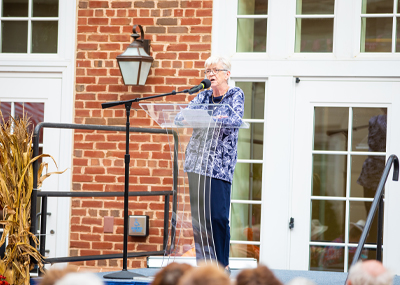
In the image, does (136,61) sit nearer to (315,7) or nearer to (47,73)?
(47,73)

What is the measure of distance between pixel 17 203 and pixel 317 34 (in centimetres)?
271

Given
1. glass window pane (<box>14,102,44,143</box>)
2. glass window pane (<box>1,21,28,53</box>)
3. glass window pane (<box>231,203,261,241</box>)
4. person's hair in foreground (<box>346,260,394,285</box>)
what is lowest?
glass window pane (<box>231,203,261,241</box>)

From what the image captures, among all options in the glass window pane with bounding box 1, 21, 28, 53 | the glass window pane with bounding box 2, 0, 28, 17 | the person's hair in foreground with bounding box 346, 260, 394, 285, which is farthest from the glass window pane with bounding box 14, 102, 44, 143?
the person's hair in foreground with bounding box 346, 260, 394, 285

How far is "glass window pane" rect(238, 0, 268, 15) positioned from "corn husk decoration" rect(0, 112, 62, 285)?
214 centimetres

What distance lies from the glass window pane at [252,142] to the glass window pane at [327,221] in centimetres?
62

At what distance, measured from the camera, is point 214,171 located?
3.13m

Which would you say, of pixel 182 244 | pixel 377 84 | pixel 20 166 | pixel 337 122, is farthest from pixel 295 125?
pixel 20 166

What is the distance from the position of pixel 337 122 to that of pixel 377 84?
438 millimetres

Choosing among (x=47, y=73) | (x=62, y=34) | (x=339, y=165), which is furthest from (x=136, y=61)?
(x=339, y=165)

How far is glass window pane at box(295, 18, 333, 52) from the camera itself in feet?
15.4

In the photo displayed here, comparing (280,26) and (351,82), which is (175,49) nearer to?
(280,26)

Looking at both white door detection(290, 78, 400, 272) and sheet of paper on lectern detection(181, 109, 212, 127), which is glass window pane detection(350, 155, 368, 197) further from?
sheet of paper on lectern detection(181, 109, 212, 127)

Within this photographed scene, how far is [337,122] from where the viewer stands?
4.65 meters

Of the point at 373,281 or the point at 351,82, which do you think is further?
the point at 351,82
